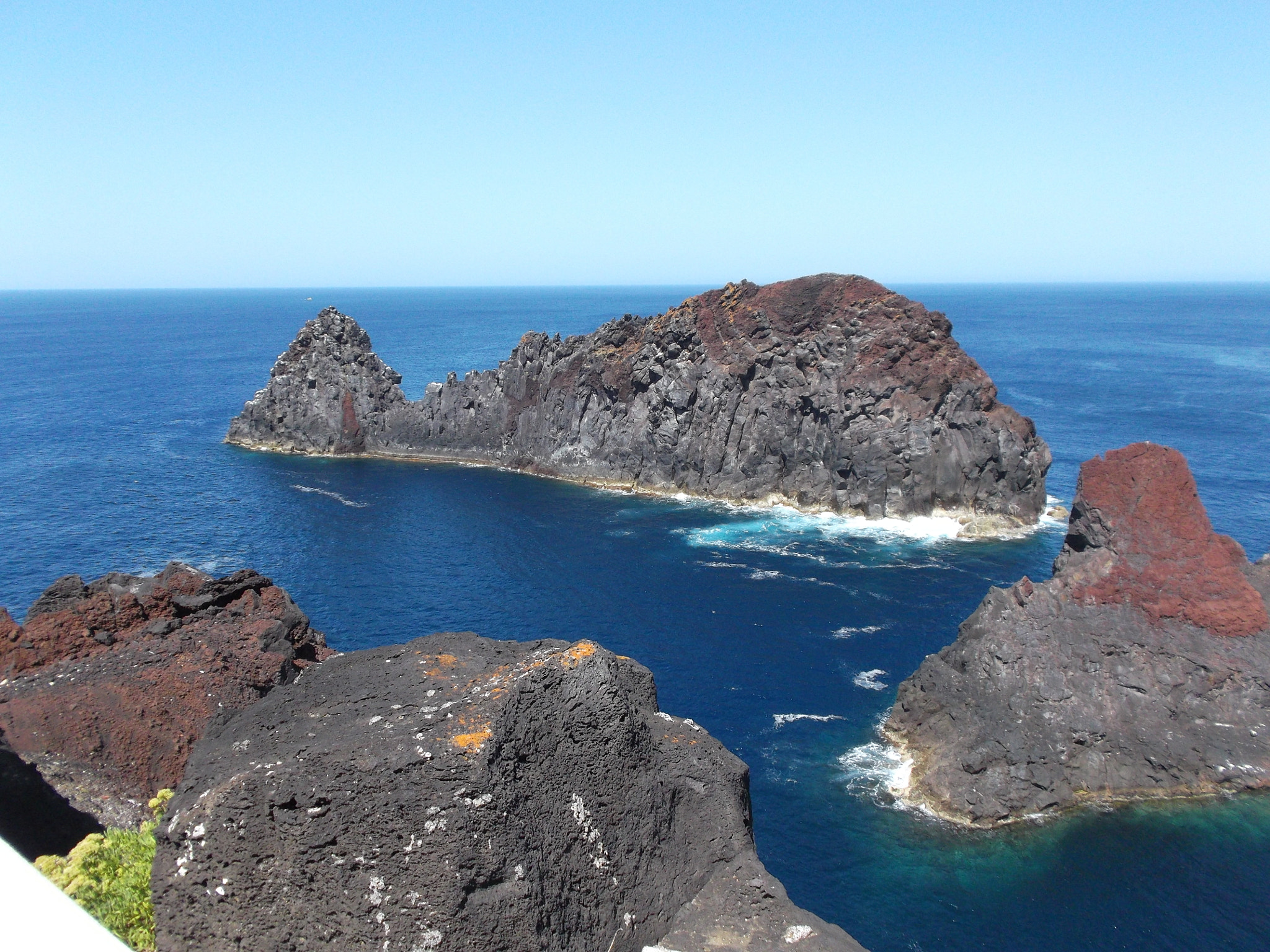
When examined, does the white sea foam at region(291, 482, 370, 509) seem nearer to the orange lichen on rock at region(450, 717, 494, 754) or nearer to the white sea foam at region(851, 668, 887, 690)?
the white sea foam at region(851, 668, 887, 690)

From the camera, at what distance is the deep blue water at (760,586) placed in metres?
36.5

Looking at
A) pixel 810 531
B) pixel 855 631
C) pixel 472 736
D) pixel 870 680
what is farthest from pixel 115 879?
pixel 810 531

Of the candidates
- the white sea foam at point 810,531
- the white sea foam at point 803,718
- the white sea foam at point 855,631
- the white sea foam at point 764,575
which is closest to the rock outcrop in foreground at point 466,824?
the white sea foam at point 803,718

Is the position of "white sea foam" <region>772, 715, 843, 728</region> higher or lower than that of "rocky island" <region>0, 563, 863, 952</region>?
lower

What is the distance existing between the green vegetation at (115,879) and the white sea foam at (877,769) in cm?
3536

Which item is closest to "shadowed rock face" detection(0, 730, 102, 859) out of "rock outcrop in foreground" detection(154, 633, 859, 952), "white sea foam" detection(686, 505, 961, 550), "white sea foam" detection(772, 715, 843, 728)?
"rock outcrop in foreground" detection(154, 633, 859, 952)

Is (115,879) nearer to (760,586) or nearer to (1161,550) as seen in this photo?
(1161,550)

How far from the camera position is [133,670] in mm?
25266

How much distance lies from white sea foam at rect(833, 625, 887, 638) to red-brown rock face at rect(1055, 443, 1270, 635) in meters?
15.1

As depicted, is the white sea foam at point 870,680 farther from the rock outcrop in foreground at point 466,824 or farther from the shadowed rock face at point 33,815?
the shadowed rock face at point 33,815

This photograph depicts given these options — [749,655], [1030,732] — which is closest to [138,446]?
[749,655]

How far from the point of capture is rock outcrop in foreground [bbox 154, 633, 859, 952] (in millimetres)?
14242

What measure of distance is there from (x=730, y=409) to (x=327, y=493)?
47.7 metres

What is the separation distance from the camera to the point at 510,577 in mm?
72125
